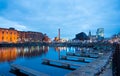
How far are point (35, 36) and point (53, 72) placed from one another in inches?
6702

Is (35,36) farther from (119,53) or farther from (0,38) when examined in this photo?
(119,53)

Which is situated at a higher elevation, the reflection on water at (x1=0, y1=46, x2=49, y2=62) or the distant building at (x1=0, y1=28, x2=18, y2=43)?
the distant building at (x1=0, y1=28, x2=18, y2=43)

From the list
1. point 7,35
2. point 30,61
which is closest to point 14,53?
point 30,61

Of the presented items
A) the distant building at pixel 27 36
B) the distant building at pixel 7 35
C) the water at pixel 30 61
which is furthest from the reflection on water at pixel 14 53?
the distant building at pixel 27 36

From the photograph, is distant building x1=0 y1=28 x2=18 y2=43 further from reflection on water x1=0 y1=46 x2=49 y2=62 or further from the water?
the water

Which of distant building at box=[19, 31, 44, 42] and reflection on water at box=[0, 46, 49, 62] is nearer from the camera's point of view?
reflection on water at box=[0, 46, 49, 62]

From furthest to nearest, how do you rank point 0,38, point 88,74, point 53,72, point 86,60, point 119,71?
point 0,38 < point 86,60 < point 53,72 < point 88,74 < point 119,71

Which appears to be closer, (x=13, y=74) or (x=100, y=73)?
(x=100, y=73)

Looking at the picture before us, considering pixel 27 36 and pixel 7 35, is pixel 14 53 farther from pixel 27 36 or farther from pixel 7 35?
pixel 27 36

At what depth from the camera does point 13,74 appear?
25.6 meters

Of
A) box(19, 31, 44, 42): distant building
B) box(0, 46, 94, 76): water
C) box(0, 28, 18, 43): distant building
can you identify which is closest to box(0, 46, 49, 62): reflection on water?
box(0, 46, 94, 76): water

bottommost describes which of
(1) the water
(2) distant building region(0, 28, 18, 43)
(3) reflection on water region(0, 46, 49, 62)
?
(1) the water

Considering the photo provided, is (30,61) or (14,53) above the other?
(14,53)

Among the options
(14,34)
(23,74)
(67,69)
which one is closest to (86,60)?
(67,69)
